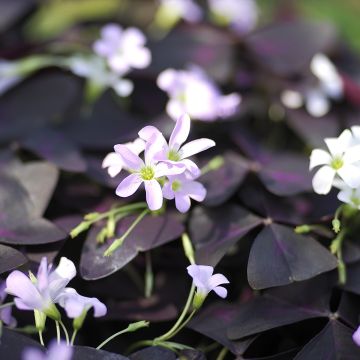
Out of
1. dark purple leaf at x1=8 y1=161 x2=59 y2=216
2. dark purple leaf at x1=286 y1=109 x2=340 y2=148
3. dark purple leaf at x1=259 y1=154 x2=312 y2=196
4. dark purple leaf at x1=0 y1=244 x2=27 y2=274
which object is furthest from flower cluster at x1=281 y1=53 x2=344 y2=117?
dark purple leaf at x1=0 y1=244 x2=27 y2=274

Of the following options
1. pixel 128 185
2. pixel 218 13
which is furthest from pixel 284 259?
pixel 218 13

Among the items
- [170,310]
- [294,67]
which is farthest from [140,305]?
[294,67]

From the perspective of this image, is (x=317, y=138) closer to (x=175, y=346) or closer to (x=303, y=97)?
(x=303, y=97)

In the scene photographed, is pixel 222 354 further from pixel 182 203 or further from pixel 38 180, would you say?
pixel 38 180

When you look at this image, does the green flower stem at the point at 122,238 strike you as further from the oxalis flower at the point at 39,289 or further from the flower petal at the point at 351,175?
the flower petal at the point at 351,175

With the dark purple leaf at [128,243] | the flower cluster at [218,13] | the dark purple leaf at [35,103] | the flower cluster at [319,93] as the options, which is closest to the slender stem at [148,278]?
the dark purple leaf at [128,243]

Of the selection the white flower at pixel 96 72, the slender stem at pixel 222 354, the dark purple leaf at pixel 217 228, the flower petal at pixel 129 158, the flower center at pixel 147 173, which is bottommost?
the slender stem at pixel 222 354
